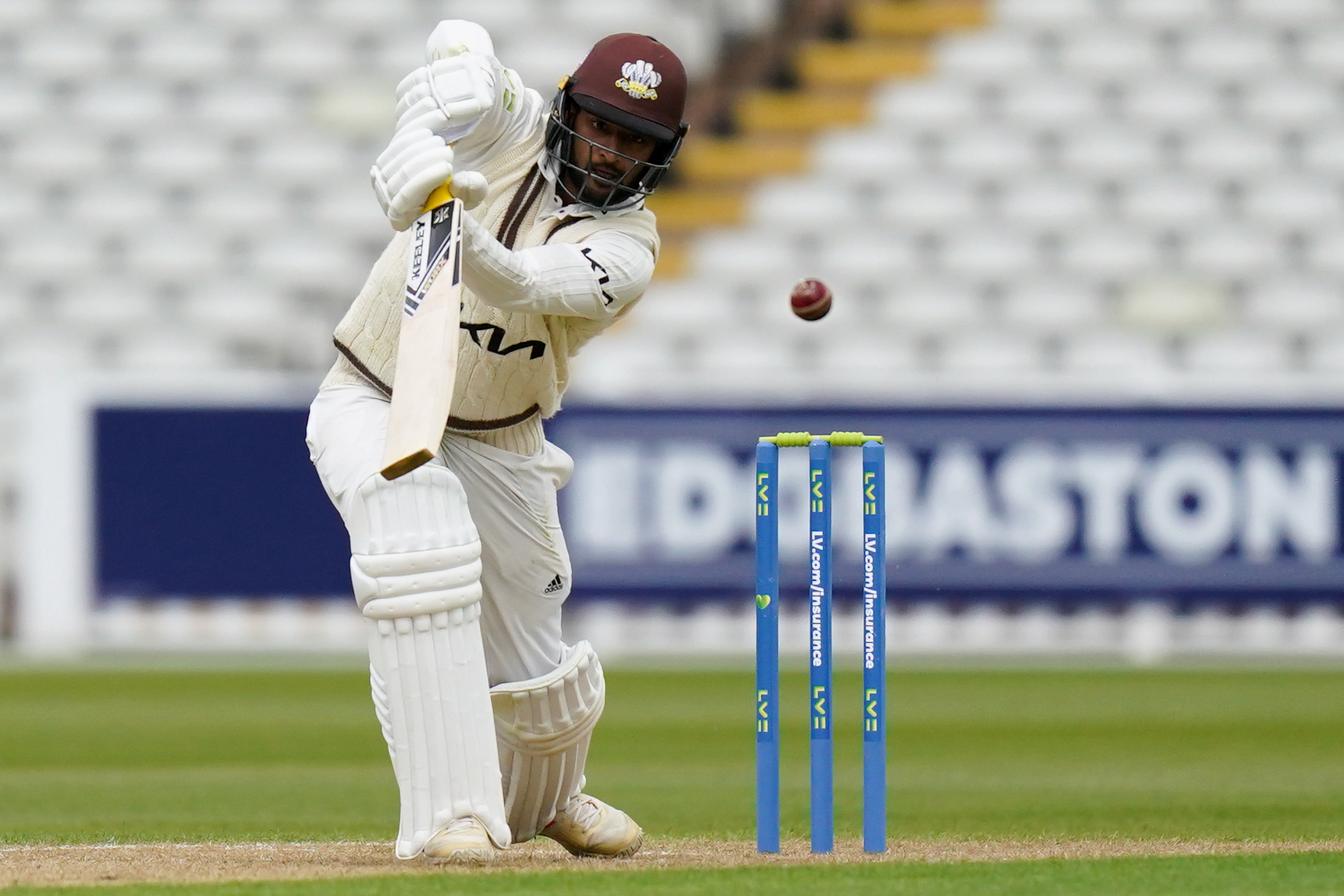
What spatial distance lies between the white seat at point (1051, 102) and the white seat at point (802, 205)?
0.95 meters

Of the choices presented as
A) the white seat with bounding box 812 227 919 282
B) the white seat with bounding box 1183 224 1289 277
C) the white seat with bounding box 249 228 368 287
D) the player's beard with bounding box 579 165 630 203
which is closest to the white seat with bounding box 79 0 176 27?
the white seat with bounding box 249 228 368 287

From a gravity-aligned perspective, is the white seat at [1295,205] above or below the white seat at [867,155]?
below

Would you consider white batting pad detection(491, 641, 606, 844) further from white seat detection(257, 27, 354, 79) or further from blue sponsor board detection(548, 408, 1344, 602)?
white seat detection(257, 27, 354, 79)

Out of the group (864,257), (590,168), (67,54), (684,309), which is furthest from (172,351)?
(590,168)

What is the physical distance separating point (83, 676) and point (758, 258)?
4056 mm

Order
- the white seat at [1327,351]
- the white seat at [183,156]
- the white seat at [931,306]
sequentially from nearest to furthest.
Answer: the white seat at [1327,351], the white seat at [931,306], the white seat at [183,156]

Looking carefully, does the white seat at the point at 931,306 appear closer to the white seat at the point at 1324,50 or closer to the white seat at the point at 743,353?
the white seat at the point at 743,353

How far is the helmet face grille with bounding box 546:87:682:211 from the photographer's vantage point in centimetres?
374

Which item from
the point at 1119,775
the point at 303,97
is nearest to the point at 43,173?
the point at 303,97

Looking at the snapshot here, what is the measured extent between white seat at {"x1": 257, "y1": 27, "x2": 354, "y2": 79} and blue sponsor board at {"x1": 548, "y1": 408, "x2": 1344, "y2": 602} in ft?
11.7

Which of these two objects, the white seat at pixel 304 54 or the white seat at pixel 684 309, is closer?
the white seat at pixel 684 309

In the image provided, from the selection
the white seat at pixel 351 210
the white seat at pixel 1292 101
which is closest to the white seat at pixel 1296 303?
the white seat at pixel 1292 101

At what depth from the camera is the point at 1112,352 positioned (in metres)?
10.4

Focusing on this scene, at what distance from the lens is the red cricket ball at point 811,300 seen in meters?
3.71
